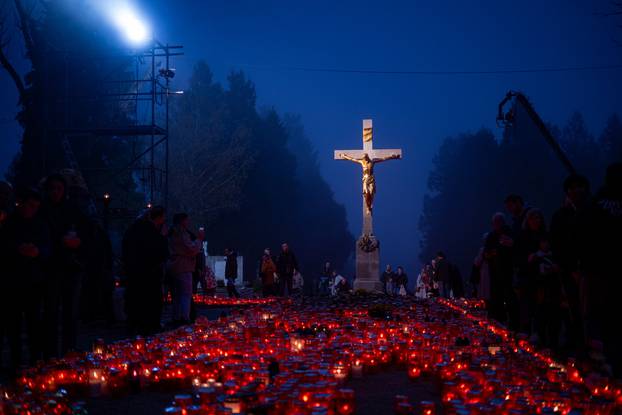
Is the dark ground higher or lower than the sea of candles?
lower

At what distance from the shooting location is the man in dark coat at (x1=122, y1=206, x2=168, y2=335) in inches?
339

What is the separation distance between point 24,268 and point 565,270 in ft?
15.1

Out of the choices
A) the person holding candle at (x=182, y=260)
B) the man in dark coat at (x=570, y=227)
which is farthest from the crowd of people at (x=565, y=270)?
the person holding candle at (x=182, y=260)

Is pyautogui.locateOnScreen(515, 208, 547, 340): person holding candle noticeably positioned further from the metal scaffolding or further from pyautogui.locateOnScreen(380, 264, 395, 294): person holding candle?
pyautogui.locateOnScreen(380, 264, 395, 294): person holding candle

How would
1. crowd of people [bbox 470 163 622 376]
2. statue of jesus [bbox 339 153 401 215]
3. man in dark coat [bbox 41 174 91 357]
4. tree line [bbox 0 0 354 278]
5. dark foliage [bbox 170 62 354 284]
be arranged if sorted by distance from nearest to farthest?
crowd of people [bbox 470 163 622 376] → man in dark coat [bbox 41 174 91 357] → statue of jesus [bbox 339 153 401 215] → tree line [bbox 0 0 354 278] → dark foliage [bbox 170 62 354 284]

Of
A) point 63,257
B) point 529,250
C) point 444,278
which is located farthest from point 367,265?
point 63,257

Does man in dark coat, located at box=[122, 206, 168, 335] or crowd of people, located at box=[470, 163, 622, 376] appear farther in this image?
man in dark coat, located at box=[122, 206, 168, 335]

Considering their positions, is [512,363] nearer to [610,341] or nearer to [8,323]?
[610,341]

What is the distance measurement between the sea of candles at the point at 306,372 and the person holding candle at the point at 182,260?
1.31 meters

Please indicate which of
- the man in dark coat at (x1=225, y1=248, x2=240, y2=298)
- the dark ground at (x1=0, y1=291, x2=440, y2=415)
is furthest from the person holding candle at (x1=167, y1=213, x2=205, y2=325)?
the man in dark coat at (x1=225, y1=248, x2=240, y2=298)

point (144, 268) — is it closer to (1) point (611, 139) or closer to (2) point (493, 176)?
(2) point (493, 176)

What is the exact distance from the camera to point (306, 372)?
14.8 feet

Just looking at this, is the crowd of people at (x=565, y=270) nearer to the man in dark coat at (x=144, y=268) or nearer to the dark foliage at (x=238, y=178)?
the man in dark coat at (x=144, y=268)

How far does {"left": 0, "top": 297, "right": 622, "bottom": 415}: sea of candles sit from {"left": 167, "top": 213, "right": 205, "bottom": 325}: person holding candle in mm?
1314
